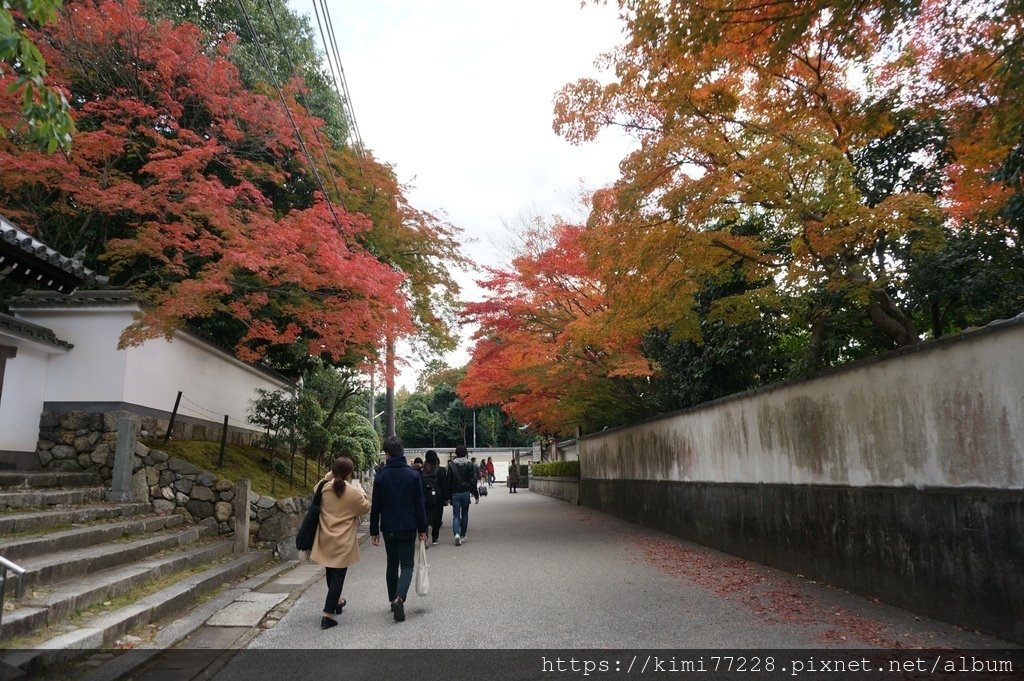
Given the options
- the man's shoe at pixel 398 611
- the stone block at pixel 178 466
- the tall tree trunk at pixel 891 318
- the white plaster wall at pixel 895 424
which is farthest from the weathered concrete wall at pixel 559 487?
the man's shoe at pixel 398 611

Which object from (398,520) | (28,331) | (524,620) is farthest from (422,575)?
(28,331)

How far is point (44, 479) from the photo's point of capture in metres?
8.91

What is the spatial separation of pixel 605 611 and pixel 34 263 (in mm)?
6579

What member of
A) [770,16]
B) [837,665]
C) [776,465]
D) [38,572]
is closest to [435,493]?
[776,465]

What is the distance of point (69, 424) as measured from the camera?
10.0 meters

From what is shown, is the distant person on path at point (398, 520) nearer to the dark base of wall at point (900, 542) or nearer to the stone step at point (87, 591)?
the stone step at point (87, 591)

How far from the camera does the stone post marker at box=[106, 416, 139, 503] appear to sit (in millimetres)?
9211

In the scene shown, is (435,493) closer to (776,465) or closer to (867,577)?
(776,465)

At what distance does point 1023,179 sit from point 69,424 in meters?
12.4

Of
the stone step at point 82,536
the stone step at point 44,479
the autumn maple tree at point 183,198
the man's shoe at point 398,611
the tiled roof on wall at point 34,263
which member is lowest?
the man's shoe at point 398,611

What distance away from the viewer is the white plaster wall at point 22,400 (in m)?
9.34

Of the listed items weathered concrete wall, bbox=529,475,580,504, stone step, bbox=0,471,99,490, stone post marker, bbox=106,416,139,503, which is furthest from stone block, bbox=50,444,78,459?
weathered concrete wall, bbox=529,475,580,504

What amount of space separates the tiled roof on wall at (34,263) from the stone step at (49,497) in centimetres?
252

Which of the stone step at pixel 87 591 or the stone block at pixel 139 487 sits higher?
the stone block at pixel 139 487
